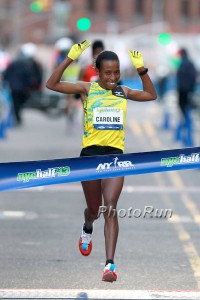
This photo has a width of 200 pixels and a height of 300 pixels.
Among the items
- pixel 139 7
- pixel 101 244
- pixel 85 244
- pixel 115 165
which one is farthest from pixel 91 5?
pixel 115 165

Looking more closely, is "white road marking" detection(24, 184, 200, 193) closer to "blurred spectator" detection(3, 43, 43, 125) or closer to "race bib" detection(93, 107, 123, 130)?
"race bib" detection(93, 107, 123, 130)

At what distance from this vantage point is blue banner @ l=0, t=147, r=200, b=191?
778 centimetres

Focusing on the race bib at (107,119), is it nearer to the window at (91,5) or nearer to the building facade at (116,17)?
the building facade at (116,17)

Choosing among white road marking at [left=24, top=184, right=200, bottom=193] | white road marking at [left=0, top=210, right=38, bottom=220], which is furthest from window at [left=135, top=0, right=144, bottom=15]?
white road marking at [left=0, top=210, right=38, bottom=220]

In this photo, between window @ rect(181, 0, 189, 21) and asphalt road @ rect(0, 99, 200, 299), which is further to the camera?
window @ rect(181, 0, 189, 21)

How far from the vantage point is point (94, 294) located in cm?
783

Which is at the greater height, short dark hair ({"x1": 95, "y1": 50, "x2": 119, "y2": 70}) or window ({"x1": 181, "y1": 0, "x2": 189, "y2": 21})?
short dark hair ({"x1": 95, "y1": 50, "x2": 119, "y2": 70})

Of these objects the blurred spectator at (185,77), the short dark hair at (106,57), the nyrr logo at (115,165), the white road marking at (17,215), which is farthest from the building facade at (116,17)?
the nyrr logo at (115,165)

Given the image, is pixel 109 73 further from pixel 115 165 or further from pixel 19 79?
pixel 19 79

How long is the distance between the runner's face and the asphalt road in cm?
155

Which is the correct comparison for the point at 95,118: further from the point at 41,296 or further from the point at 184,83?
the point at 184,83

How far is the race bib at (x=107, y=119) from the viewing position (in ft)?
26.7

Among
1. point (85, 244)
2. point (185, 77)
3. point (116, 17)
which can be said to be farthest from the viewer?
point (116, 17)

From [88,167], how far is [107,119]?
0.42m
